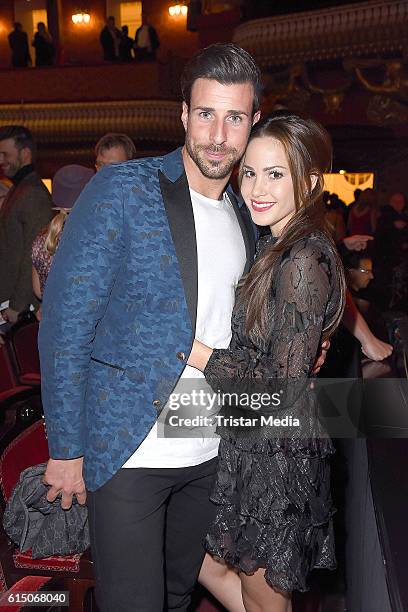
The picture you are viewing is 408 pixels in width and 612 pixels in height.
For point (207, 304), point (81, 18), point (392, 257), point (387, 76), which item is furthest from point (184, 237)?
point (81, 18)

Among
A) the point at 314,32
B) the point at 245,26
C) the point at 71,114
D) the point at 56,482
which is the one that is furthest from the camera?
the point at 71,114

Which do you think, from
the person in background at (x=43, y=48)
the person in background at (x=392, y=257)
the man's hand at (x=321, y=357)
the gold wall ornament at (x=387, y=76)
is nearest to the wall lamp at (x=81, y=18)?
the person in background at (x=43, y=48)

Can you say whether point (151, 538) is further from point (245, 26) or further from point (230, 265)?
point (245, 26)

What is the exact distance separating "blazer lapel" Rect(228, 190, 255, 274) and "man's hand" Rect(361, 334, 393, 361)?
964 mm

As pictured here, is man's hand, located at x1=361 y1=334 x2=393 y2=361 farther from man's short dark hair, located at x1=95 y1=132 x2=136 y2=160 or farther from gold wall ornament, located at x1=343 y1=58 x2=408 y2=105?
gold wall ornament, located at x1=343 y1=58 x2=408 y2=105

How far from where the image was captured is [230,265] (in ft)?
5.37

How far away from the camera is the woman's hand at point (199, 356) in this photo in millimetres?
1533

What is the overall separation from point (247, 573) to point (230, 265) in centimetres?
71

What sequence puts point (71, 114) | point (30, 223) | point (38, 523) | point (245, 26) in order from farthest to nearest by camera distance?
point (71, 114) < point (245, 26) < point (30, 223) < point (38, 523)

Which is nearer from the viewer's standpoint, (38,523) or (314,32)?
(38,523)

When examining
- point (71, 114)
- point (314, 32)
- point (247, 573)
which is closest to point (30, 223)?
point (247, 573)

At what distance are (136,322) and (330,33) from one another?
8.08 m

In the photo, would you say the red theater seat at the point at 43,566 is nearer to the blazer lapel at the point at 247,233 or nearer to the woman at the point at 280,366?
the woman at the point at 280,366

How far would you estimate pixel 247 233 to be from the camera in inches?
68.8
